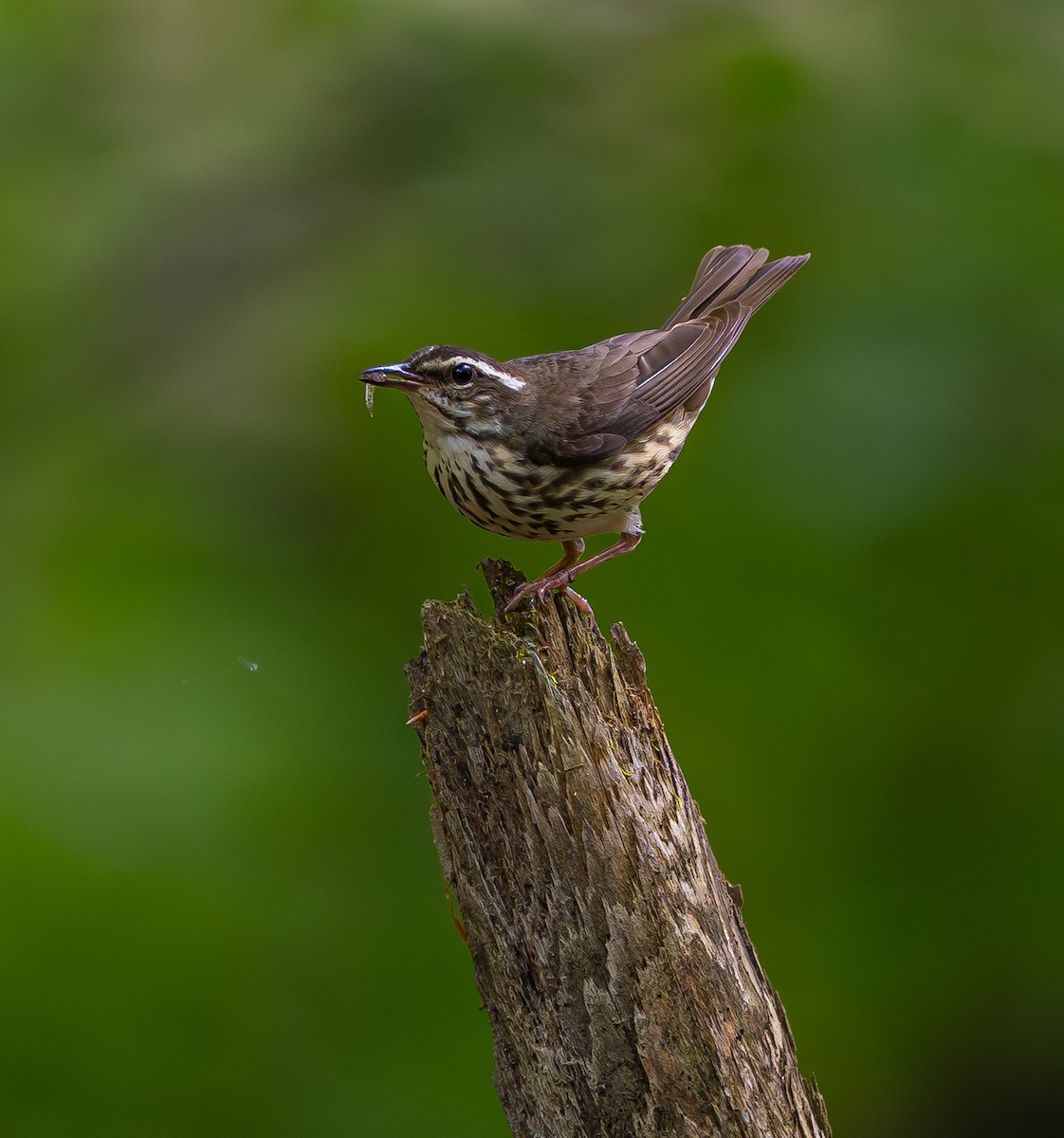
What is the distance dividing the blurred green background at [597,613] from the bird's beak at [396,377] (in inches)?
70.3

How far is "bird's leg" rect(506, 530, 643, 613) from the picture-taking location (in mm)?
3375

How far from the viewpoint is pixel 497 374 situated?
382cm

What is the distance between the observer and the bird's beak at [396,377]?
3.61m

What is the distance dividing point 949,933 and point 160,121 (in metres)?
5.95

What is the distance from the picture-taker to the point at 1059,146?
6.38m

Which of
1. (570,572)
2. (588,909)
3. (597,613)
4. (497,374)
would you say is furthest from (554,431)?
(597,613)

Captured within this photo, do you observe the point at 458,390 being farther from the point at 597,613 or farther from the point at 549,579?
the point at 597,613

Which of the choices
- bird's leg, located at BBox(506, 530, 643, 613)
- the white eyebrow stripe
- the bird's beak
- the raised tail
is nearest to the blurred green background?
the raised tail

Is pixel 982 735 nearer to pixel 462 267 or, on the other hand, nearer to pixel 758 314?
pixel 758 314

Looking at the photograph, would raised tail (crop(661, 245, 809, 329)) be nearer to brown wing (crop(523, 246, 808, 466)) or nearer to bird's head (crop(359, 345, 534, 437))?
brown wing (crop(523, 246, 808, 466))

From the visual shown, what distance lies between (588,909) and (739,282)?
8.68 ft

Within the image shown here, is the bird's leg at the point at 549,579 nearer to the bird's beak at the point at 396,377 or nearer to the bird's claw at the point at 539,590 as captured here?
the bird's claw at the point at 539,590

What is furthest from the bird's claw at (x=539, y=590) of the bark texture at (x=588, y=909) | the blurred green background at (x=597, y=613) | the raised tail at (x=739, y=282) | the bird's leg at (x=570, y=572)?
the blurred green background at (x=597, y=613)

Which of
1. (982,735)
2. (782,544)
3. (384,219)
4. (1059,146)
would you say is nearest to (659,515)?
(782,544)
